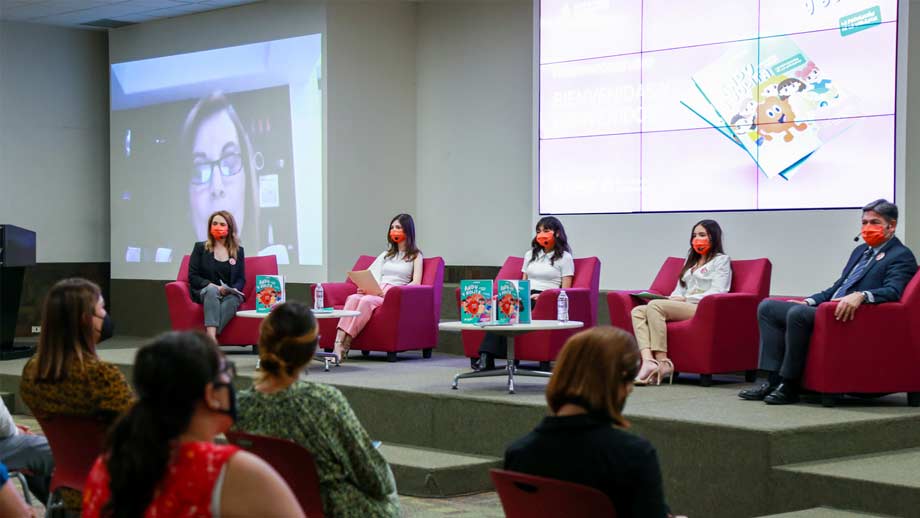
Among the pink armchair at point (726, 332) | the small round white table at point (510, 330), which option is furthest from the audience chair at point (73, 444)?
the pink armchair at point (726, 332)

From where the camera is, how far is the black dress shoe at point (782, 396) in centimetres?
A: 578

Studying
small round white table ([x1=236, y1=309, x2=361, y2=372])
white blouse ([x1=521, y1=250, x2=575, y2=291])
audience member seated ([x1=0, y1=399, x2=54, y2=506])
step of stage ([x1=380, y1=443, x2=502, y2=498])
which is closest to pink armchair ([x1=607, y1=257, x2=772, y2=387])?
white blouse ([x1=521, y1=250, x2=575, y2=291])

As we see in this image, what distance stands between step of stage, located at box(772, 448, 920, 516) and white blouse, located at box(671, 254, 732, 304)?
2024 millimetres

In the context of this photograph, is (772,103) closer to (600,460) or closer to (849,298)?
(849,298)

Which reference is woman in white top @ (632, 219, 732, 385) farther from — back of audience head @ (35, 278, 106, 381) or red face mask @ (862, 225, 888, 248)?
back of audience head @ (35, 278, 106, 381)

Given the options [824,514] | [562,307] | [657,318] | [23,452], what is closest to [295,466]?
[23,452]

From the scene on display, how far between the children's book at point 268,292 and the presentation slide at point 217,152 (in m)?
2.24

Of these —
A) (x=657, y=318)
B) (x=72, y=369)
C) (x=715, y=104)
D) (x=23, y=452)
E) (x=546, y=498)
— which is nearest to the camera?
(x=546, y=498)

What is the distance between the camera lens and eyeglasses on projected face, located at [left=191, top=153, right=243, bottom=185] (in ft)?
34.5

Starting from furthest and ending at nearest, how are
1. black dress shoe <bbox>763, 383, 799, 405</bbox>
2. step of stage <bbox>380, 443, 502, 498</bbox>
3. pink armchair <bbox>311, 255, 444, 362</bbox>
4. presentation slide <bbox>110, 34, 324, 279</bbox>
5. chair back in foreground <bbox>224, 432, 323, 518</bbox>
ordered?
presentation slide <bbox>110, 34, 324, 279</bbox>, pink armchair <bbox>311, 255, 444, 362</bbox>, black dress shoe <bbox>763, 383, 799, 405</bbox>, step of stage <bbox>380, 443, 502, 498</bbox>, chair back in foreground <bbox>224, 432, 323, 518</bbox>

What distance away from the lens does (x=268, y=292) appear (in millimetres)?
7598

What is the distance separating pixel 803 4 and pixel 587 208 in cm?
214

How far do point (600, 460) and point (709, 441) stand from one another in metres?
2.78

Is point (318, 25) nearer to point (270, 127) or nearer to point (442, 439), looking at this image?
point (270, 127)
